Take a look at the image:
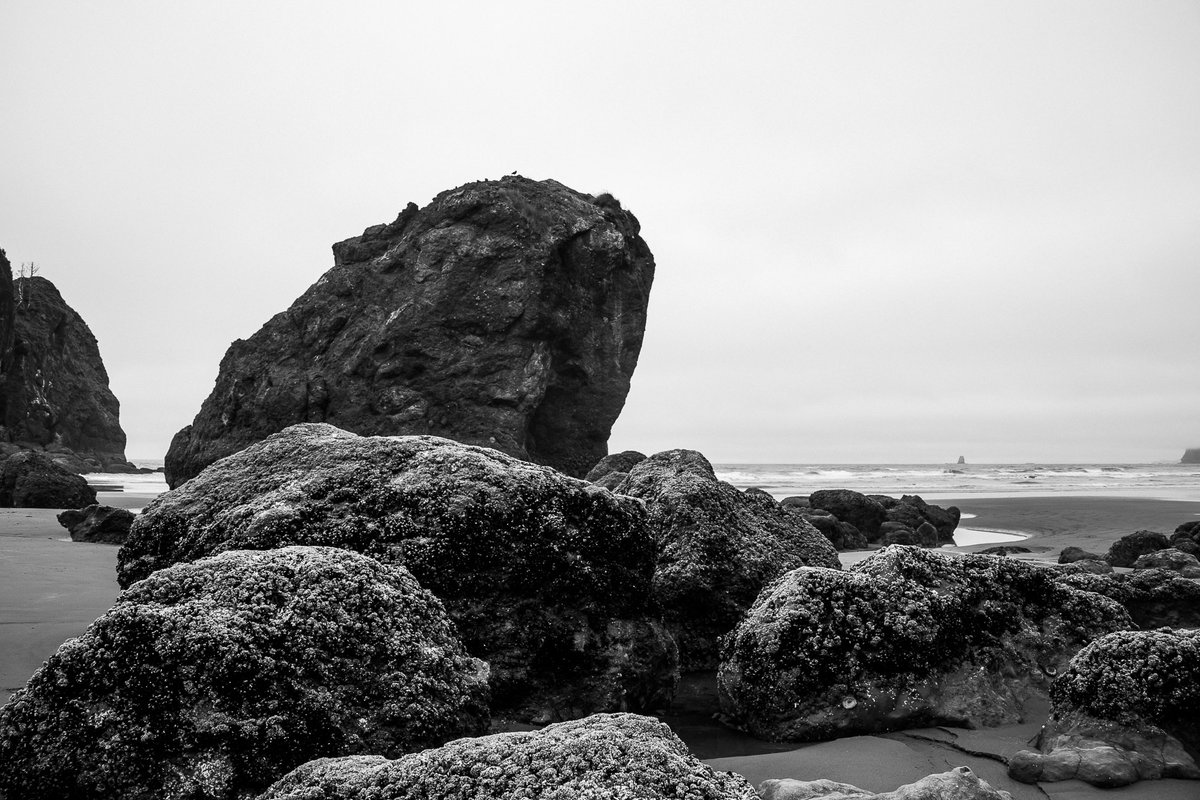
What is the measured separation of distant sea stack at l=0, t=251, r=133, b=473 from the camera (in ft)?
145

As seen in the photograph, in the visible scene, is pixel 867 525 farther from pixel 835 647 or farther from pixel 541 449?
pixel 835 647

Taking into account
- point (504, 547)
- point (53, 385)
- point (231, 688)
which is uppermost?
point (53, 385)

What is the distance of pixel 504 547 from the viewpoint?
13.2 ft

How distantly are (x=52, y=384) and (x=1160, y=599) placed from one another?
194 feet

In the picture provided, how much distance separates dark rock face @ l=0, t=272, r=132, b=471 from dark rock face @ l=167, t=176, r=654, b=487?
23.4m

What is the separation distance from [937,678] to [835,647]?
55 centimetres

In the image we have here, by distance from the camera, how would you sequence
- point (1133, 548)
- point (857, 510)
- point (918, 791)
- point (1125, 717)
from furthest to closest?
point (857, 510) < point (1133, 548) < point (1125, 717) < point (918, 791)

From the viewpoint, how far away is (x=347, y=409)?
2136 cm

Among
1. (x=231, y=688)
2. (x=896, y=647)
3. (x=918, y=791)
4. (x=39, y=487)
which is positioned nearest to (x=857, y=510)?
(x=896, y=647)

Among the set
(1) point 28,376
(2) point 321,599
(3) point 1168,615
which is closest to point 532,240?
(3) point 1168,615

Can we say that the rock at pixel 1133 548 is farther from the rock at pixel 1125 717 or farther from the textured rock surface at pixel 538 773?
the textured rock surface at pixel 538 773

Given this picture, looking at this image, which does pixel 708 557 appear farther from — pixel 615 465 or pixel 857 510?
pixel 857 510

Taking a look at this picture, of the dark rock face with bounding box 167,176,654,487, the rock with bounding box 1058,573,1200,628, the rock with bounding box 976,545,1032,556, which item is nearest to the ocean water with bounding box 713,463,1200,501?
the dark rock face with bounding box 167,176,654,487

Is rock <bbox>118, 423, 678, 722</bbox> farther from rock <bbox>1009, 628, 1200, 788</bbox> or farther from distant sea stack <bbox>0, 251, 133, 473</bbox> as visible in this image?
distant sea stack <bbox>0, 251, 133, 473</bbox>
